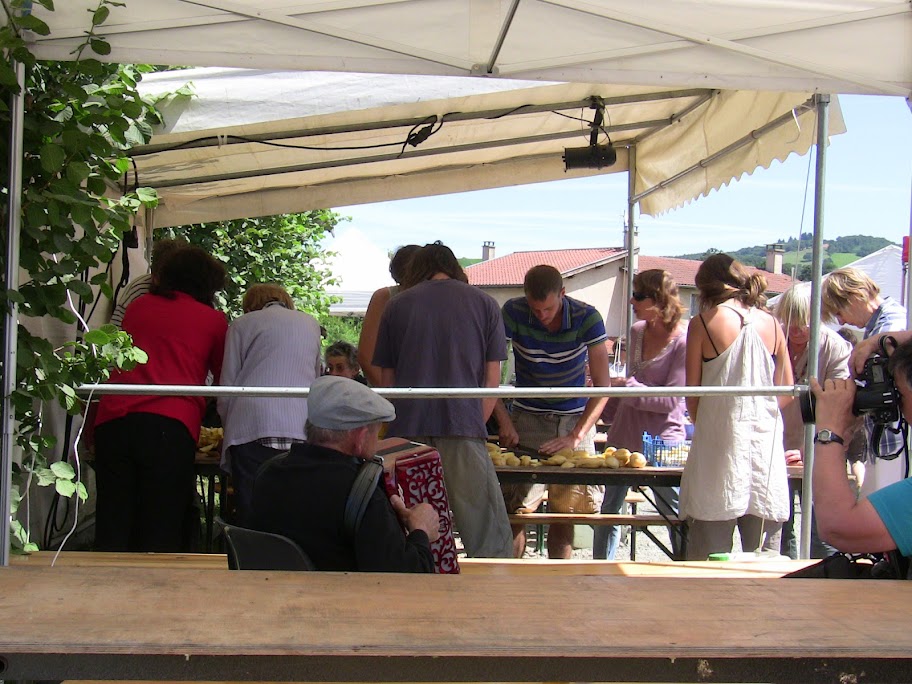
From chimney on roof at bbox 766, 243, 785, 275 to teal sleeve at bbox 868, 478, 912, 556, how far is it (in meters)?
49.0

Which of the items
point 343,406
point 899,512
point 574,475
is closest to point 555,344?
point 574,475

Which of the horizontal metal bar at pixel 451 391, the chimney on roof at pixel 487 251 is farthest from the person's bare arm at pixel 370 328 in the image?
the chimney on roof at pixel 487 251

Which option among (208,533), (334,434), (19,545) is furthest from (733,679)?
(208,533)

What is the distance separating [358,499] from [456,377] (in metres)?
1.45

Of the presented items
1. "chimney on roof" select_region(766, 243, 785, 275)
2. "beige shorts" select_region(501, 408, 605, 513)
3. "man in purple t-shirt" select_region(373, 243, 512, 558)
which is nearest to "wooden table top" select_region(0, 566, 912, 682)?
"man in purple t-shirt" select_region(373, 243, 512, 558)

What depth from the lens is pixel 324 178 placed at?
6648mm

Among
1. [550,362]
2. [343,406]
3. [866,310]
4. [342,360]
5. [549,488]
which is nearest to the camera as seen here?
[343,406]

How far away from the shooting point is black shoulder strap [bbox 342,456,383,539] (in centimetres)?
237

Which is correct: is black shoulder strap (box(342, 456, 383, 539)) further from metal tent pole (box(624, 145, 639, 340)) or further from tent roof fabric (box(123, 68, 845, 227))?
metal tent pole (box(624, 145, 639, 340))

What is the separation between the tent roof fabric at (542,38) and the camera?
9.13 ft

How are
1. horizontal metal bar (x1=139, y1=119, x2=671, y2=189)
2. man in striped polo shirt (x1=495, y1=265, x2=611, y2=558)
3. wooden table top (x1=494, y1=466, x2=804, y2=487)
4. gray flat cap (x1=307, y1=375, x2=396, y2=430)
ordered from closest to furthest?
gray flat cap (x1=307, y1=375, x2=396, y2=430)
wooden table top (x1=494, y1=466, x2=804, y2=487)
man in striped polo shirt (x1=495, y1=265, x2=611, y2=558)
horizontal metal bar (x1=139, y1=119, x2=671, y2=189)

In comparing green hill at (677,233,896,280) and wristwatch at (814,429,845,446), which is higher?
green hill at (677,233,896,280)

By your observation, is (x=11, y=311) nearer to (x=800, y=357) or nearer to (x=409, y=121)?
(x=409, y=121)

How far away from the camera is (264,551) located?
239cm
